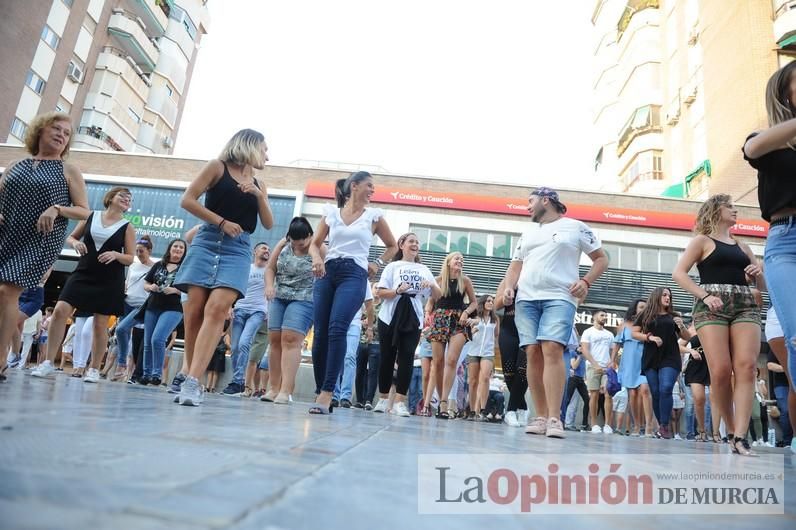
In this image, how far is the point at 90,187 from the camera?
27156mm

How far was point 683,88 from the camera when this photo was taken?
1347 inches

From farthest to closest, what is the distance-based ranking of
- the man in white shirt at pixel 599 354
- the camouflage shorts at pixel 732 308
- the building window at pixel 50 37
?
the building window at pixel 50 37 < the man in white shirt at pixel 599 354 < the camouflage shorts at pixel 732 308

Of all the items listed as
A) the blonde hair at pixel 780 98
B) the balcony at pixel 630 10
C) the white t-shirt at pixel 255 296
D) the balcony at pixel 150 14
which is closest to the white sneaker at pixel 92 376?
the white t-shirt at pixel 255 296

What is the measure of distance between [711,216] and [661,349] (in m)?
3.47

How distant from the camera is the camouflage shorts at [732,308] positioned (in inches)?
166

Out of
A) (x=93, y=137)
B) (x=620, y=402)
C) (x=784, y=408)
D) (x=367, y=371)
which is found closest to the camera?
(x=784, y=408)

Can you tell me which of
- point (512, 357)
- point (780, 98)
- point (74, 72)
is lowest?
point (512, 357)

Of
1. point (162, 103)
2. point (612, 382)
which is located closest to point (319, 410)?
point (612, 382)

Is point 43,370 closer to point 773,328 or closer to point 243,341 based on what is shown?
point 243,341

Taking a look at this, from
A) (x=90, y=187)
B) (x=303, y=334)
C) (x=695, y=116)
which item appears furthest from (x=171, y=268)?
(x=695, y=116)

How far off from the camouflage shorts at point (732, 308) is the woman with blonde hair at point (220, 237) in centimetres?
342

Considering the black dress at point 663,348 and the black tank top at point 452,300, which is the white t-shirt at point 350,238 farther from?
the black dress at point 663,348

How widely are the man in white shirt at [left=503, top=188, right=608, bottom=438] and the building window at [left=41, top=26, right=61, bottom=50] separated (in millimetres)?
36216

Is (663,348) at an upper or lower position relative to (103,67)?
lower
